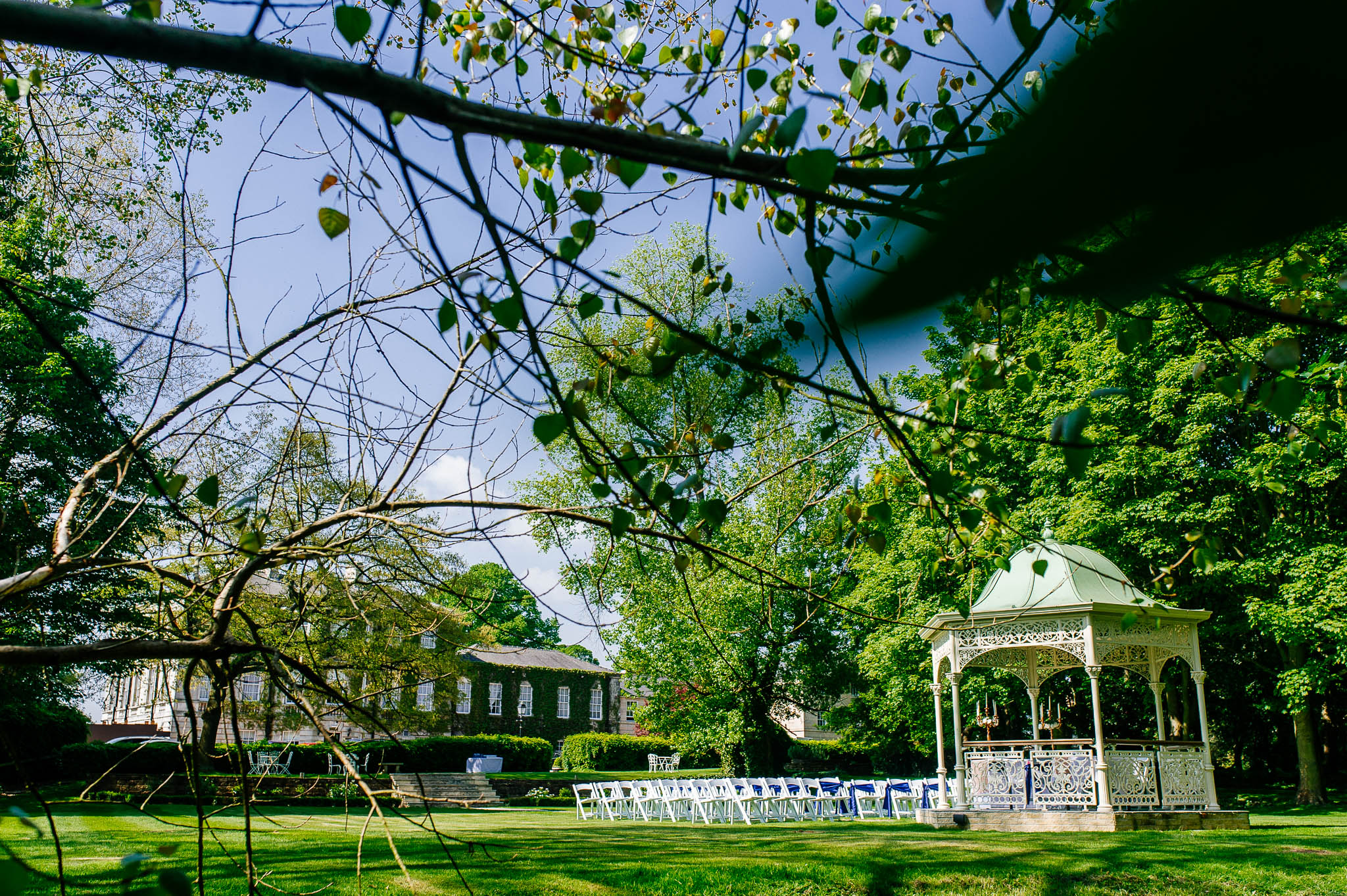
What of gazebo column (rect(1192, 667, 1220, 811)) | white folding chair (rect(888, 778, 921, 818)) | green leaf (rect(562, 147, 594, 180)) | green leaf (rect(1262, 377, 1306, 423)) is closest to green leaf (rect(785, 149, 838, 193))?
green leaf (rect(562, 147, 594, 180))

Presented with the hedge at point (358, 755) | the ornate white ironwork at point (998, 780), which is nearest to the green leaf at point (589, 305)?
the hedge at point (358, 755)

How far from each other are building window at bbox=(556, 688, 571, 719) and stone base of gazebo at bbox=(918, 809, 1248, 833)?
3666cm

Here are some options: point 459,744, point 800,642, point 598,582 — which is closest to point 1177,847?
point 598,582

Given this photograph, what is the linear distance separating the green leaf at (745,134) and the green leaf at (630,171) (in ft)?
0.71

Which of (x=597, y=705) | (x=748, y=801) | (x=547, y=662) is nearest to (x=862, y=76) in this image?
(x=748, y=801)

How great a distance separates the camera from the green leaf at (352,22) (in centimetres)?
147

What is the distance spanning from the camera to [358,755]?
16516 mm

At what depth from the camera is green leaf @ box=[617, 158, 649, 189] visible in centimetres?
139

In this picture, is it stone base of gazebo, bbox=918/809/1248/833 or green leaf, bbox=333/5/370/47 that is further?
stone base of gazebo, bbox=918/809/1248/833

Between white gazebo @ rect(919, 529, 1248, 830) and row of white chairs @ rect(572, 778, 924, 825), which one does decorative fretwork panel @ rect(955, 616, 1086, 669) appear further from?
row of white chairs @ rect(572, 778, 924, 825)

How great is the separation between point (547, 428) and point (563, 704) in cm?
4718

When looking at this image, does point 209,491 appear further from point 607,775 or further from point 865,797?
point 607,775

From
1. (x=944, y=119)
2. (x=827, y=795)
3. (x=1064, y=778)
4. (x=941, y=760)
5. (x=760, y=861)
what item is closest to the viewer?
(x=944, y=119)

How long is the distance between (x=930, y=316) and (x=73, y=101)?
27.9 feet
